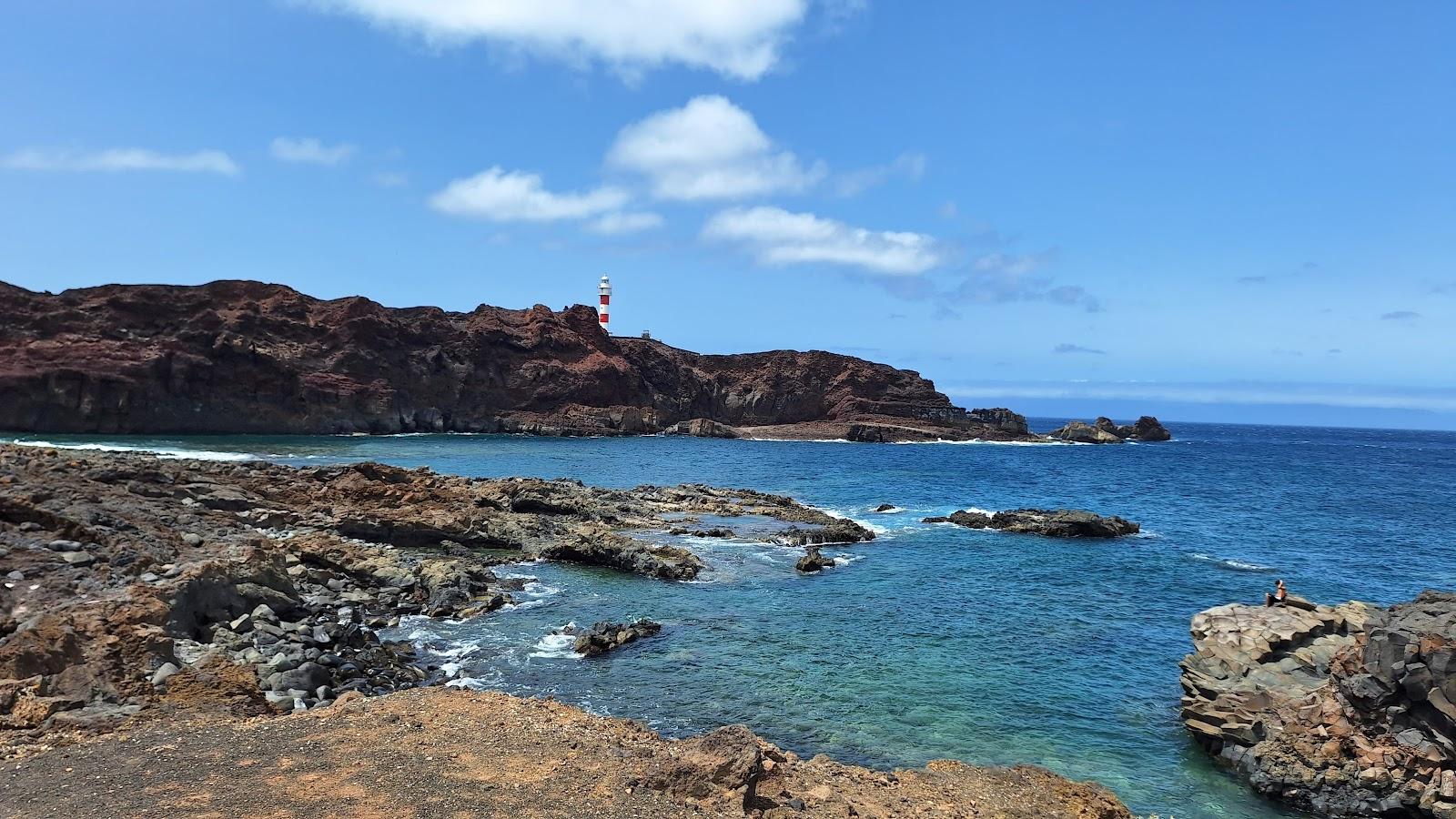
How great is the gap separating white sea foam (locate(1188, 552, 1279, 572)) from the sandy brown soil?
24.5m

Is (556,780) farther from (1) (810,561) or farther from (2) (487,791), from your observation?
(1) (810,561)

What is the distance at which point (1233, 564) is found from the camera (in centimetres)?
3166

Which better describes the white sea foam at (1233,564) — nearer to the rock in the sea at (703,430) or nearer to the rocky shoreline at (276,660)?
the rocky shoreline at (276,660)

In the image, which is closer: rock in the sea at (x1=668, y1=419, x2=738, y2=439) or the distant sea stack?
the distant sea stack

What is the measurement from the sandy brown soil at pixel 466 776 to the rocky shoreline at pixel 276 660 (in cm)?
4

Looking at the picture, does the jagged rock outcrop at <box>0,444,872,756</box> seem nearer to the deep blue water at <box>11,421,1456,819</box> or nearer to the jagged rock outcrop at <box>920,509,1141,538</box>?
the deep blue water at <box>11,421,1456,819</box>

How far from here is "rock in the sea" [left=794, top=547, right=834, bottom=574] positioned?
28.2m

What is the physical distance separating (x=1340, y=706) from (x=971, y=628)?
9.28 metres

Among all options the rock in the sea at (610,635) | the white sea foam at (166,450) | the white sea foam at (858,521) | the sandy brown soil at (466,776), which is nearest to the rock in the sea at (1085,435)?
the white sea foam at (858,521)

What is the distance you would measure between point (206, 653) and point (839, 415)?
119 metres

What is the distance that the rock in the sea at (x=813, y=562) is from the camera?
92.6ft

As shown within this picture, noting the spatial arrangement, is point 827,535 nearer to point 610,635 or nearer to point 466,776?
point 610,635

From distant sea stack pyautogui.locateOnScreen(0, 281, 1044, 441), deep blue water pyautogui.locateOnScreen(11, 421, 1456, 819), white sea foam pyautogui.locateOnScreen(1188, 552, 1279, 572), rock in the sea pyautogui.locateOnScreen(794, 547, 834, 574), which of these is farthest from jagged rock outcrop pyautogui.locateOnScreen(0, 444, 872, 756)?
distant sea stack pyautogui.locateOnScreen(0, 281, 1044, 441)

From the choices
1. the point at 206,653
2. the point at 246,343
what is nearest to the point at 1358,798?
the point at 206,653
